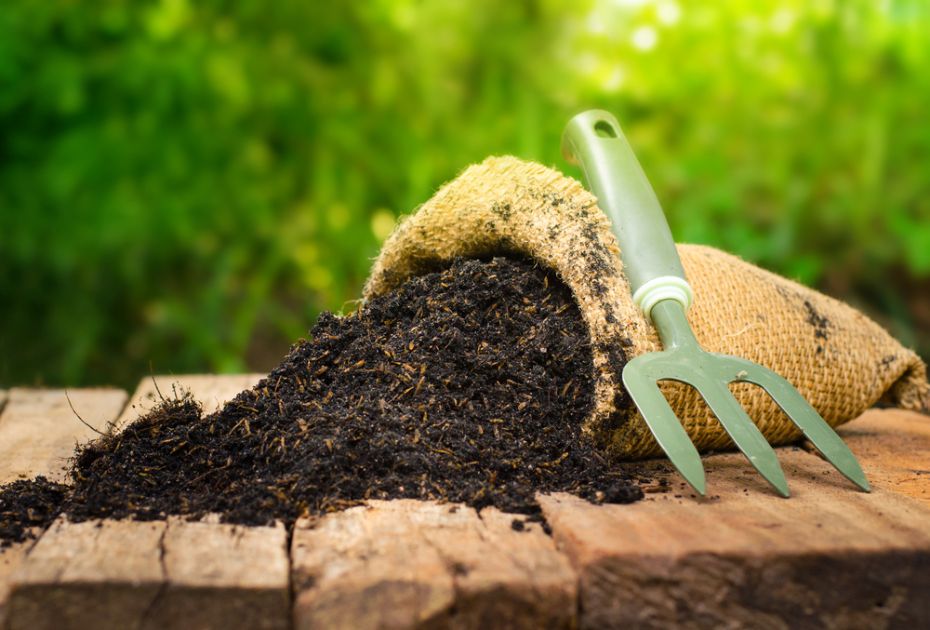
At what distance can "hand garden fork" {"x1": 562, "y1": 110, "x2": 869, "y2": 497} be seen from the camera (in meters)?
1.13

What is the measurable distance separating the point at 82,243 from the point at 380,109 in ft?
4.14

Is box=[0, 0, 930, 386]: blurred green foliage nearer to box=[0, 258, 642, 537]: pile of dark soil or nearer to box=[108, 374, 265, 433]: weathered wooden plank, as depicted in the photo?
box=[108, 374, 265, 433]: weathered wooden plank

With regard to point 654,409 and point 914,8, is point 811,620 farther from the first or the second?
point 914,8

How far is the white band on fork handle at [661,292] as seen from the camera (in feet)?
4.20

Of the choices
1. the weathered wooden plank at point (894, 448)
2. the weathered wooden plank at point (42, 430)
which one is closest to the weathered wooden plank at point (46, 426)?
the weathered wooden plank at point (42, 430)

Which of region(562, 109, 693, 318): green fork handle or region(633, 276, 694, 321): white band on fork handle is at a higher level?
region(562, 109, 693, 318): green fork handle

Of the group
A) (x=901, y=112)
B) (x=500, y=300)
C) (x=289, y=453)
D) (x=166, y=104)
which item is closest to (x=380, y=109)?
(x=166, y=104)

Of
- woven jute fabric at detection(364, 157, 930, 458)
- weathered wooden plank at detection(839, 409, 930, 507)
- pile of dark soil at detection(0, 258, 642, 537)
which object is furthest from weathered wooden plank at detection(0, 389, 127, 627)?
weathered wooden plank at detection(839, 409, 930, 507)

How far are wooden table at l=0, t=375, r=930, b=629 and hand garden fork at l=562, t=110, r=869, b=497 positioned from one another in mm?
87

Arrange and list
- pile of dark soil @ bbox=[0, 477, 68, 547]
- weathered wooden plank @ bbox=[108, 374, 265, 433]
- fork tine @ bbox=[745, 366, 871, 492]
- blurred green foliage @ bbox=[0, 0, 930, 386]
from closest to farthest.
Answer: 1. pile of dark soil @ bbox=[0, 477, 68, 547]
2. fork tine @ bbox=[745, 366, 871, 492]
3. weathered wooden plank @ bbox=[108, 374, 265, 433]
4. blurred green foliage @ bbox=[0, 0, 930, 386]

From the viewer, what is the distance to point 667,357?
1204 mm

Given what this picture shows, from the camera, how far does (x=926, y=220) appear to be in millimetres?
3225

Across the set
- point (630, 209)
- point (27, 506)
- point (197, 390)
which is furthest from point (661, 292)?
point (197, 390)

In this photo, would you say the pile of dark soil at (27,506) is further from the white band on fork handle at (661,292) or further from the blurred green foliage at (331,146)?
the blurred green foliage at (331,146)
